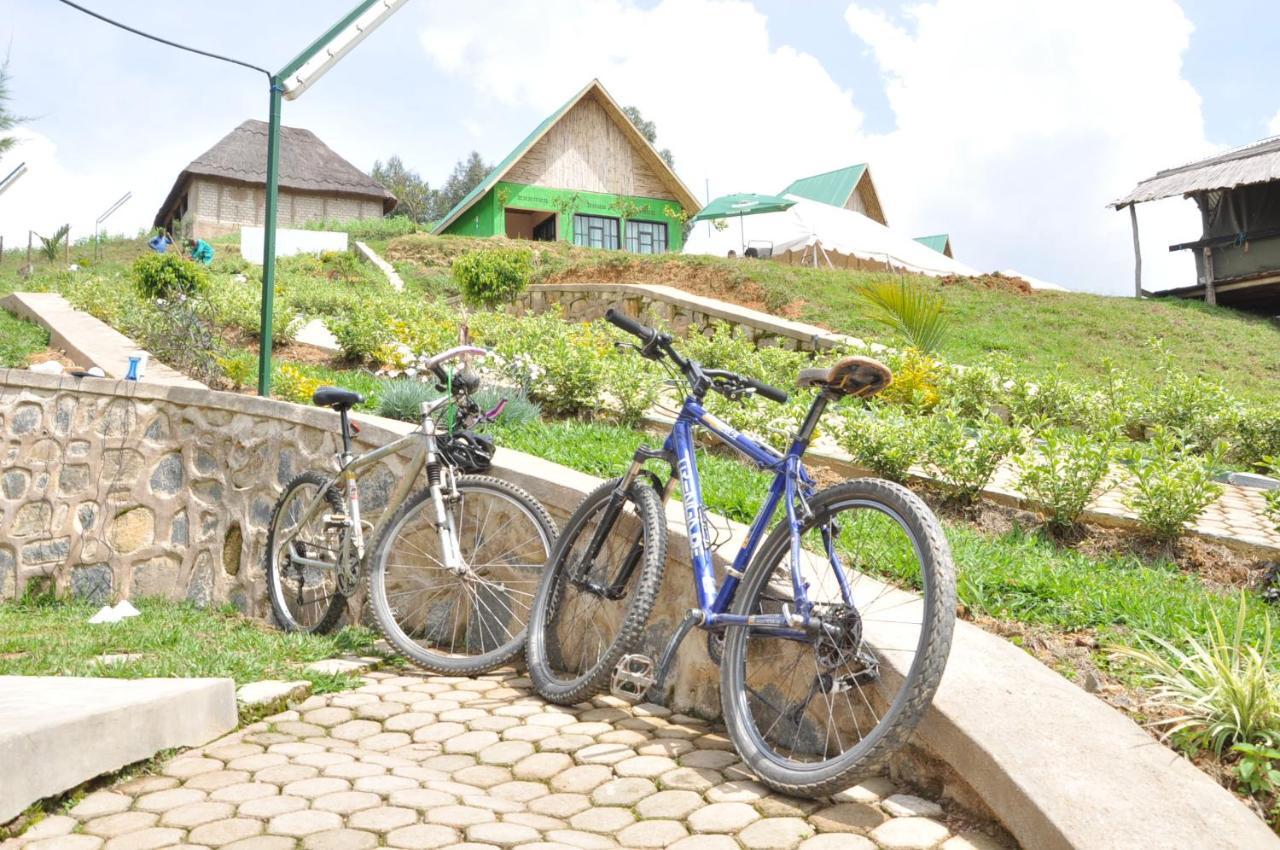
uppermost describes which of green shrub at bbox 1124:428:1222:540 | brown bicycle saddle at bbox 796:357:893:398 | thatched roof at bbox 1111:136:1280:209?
thatched roof at bbox 1111:136:1280:209

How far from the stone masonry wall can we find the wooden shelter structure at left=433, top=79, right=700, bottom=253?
60.1 feet

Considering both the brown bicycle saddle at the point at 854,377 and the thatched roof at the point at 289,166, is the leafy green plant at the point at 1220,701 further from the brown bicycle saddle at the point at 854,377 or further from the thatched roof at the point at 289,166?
the thatched roof at the point at 289,166

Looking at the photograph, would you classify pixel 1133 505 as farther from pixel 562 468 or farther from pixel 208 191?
pixel 208 191

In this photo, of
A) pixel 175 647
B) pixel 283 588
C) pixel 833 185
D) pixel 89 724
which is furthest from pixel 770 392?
pixel 833 185

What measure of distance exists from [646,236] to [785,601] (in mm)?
25782

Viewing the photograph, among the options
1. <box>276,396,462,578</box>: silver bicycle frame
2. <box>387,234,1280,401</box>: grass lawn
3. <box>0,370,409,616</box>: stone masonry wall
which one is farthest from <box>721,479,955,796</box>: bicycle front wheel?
<box>387,234,1280,401</box>: grass lawn

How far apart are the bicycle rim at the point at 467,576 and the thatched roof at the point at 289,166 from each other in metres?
28.7

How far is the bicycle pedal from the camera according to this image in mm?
3723

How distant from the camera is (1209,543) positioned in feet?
17.0

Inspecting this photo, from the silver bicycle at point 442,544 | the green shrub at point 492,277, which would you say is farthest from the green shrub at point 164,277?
the silver bicycle at point 442,544

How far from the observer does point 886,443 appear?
18.8 ft

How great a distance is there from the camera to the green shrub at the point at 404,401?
20.5 ft

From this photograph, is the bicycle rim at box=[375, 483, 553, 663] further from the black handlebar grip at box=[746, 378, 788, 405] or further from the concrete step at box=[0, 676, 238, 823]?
the black handlebar grip at box=[746, 378, 788, 405]

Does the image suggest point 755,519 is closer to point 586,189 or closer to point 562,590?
point 562,590
